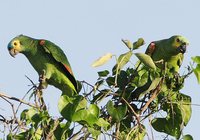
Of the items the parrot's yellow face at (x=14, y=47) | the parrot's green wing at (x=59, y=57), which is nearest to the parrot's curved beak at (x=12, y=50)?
the parrot's yellow face at (x=14, y=47)

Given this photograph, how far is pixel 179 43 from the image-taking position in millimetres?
5715

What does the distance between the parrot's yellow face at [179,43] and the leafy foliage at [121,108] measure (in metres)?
2.23

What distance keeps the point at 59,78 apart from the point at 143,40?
292 centimetres

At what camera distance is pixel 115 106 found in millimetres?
2887

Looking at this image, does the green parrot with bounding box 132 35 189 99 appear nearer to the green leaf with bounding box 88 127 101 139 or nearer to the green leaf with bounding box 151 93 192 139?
the green leaf with bounding box 151 93 192 139

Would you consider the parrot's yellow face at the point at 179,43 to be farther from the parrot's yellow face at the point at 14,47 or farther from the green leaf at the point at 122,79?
the green leaf at the point at 122,79

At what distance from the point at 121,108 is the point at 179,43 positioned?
3052 millimetres

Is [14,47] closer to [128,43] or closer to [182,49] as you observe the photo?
[182,49]

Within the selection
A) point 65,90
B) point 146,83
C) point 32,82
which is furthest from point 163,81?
point 65,90

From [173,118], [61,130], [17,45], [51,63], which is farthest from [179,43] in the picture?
[61,130]

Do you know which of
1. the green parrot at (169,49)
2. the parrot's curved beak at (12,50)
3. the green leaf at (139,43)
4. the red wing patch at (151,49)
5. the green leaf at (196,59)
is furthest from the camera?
the parrot's curved beak at (12,50)

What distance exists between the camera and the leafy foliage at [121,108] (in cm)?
256

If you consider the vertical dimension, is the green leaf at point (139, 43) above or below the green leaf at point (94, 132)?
above

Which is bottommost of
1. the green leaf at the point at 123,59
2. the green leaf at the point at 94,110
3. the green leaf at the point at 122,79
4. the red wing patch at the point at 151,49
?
the red wing patch at the point at 151,49
